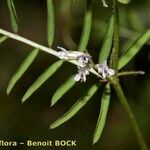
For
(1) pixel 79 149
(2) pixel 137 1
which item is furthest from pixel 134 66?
(1) pixel 79 149

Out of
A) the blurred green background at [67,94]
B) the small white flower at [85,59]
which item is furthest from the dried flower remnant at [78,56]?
the blurred green background at [67,94]

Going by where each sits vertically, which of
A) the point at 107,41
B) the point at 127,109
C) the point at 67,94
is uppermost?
the point at 67,94

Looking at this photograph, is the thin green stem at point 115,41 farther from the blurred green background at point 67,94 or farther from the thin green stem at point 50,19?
the blurred green background at point 67,94

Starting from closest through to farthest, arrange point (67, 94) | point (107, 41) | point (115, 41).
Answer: point (115, 41) < point (107, 41) < point (67, 94)

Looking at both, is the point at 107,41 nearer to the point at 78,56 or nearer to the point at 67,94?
the point at 78,56

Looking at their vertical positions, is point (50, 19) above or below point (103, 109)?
above

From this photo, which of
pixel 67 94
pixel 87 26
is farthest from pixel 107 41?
pixel 67 94

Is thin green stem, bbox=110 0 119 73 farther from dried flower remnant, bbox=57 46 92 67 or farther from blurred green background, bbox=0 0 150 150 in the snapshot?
blurred green background, bbox=0 0 150 150

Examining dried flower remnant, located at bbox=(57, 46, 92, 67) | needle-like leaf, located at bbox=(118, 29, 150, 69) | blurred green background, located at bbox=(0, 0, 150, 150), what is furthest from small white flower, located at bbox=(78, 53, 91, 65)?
blurred green background, located at bbox=(0, 0, 150, 150)
